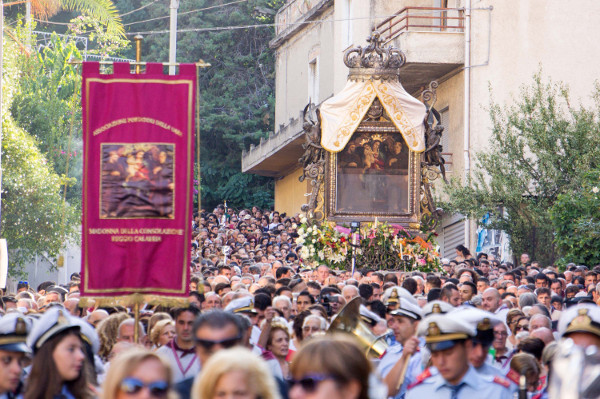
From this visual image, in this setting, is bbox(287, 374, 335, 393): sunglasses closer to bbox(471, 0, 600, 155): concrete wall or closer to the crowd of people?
the crowd of people

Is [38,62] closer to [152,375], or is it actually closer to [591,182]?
[591,182]

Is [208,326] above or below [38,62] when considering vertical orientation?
below

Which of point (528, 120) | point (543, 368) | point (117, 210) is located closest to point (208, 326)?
point (543, 368)

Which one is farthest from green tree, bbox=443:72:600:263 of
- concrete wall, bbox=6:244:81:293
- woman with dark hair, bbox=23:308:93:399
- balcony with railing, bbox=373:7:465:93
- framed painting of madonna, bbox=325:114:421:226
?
woman with dark hair, bbox=23:308:93:399

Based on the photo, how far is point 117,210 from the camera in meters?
9.95

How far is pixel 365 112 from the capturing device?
21281 millimetres

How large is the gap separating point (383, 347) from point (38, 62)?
26437 mm

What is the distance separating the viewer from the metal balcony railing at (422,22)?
2944 centimetres

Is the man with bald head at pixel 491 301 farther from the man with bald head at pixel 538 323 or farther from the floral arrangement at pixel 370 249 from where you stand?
the floral arrangement at pixel 370 249

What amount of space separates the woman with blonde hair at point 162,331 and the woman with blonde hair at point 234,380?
15.7ft

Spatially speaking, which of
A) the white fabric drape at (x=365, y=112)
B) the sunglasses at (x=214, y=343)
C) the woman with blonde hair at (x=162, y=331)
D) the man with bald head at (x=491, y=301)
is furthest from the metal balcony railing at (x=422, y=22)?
the sunglasses at (x=214, y=343)

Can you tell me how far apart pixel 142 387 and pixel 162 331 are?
451cm

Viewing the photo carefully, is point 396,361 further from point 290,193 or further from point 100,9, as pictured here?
point 290,193

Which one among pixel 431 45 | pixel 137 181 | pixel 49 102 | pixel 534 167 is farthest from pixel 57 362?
pixel 49 102
